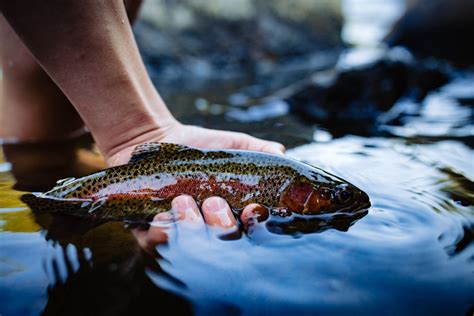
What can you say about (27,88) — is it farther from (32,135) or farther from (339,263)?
(339,263)

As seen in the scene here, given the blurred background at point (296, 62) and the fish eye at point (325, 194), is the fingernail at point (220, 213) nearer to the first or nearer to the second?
the fish eye at point (325, 194)

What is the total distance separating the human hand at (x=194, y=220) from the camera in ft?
7.04

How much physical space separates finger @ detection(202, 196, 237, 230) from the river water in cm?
11

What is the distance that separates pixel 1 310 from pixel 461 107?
583 centimetres

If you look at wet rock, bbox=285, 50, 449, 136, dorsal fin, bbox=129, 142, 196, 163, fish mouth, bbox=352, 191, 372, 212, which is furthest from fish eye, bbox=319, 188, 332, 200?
wet rock, bbox=285, 50, 449, 136

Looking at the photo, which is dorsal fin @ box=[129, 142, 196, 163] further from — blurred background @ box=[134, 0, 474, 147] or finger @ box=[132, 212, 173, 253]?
blurred background @ box=[134, 0, 474, 147]

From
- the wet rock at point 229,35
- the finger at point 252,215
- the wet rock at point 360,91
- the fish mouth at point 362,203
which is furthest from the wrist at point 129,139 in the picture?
the wet rock at point 229,35

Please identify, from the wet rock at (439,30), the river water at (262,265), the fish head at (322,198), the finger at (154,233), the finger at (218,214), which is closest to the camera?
the river water at (262,265)

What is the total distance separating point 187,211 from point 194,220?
73 millimetres

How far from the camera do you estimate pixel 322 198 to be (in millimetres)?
2385

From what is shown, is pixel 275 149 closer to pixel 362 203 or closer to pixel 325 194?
pixel 325 194

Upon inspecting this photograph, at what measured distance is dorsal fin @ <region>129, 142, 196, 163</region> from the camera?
99.0 inches

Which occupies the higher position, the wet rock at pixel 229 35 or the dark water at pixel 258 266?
the wet rock at pixel 229 35

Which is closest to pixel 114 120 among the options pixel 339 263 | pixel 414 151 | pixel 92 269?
pixel 92 269
